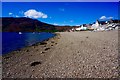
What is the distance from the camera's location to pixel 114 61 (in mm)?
14664

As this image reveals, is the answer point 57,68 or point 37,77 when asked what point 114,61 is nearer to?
point 57,68

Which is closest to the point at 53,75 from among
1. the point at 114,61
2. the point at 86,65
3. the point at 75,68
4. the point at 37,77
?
the point at 37,77

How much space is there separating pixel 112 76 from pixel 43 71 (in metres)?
5.86

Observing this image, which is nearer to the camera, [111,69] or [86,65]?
[111,69]

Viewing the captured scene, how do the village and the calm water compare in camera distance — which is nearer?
the calm water

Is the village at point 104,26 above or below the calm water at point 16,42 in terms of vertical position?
above

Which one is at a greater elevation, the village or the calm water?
the village

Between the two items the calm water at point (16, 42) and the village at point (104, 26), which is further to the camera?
the village at point (104, 26)

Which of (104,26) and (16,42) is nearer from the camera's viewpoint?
(16,42)

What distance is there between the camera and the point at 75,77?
1170 cm

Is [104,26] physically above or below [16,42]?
above

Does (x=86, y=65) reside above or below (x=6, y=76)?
above

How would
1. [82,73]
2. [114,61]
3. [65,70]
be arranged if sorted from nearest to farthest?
[82,73]
[65,70]
[114,61]

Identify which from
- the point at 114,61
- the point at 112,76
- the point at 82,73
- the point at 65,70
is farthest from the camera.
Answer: the point at 114,61
